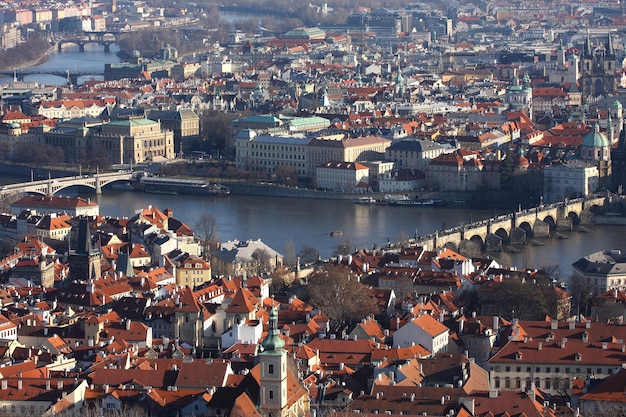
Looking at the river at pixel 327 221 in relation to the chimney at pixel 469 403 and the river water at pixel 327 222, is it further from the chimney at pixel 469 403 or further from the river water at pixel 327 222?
the chimney at pixel 469 403

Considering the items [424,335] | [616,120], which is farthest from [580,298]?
[616,120]

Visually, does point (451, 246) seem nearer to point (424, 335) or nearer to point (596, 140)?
point (596, 140)

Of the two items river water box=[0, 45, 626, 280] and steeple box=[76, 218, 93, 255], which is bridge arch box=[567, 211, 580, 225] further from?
steeple box=[76, 218, 93, 255]

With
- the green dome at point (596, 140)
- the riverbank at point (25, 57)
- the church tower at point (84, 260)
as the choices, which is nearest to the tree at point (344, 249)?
the church tower at point (84, 260)

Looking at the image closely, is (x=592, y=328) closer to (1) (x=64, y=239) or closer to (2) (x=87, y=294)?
(2) (x=87, y=294)

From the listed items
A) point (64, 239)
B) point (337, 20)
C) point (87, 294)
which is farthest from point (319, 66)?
point (87, 294)

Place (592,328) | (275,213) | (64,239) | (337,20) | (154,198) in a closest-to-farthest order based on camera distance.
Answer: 1. (592,328)
2. (64,239)
3. (275,213)
4. (154,198)
5. (337,20)
